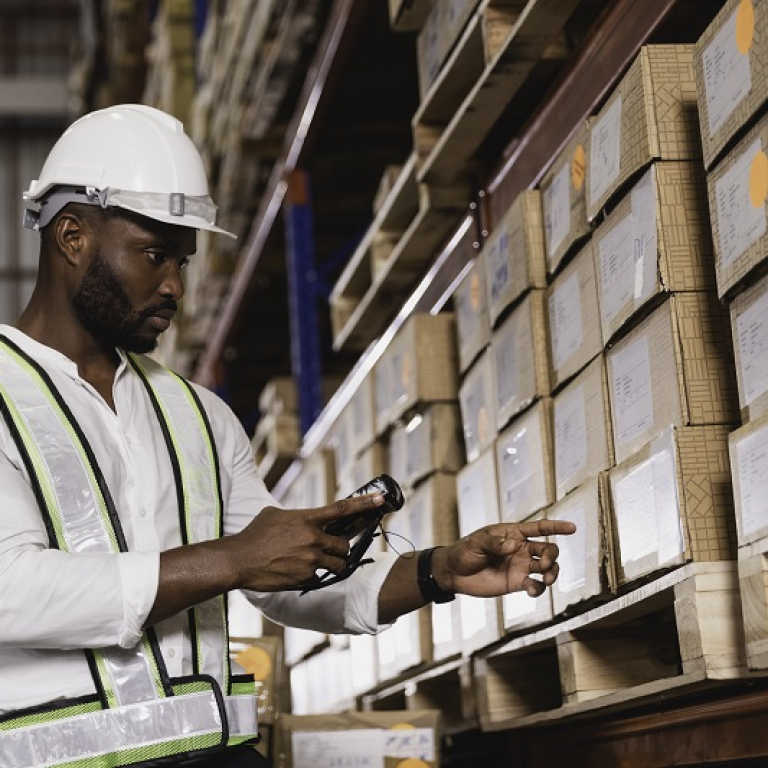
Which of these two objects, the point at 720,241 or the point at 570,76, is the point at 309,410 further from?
the point at 720,241

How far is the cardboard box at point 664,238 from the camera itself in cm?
282

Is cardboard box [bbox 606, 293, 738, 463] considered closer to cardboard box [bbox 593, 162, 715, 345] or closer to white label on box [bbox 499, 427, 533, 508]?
cardboard box [bbox 593, 162, 715, 345]

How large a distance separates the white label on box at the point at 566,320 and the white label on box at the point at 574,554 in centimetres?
38

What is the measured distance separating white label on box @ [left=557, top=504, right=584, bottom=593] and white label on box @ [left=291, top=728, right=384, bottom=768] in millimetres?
782

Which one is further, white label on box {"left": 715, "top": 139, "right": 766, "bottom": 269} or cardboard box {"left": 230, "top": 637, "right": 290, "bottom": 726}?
cardboard box {"left": 230, "top": 637, "right": 290, "bottom": 726}

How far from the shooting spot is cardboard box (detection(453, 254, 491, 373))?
13.4 feet

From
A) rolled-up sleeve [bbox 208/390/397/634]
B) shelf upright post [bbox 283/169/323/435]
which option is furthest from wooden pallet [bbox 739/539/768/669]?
shelf upright post [bbox 283/169/323/435]

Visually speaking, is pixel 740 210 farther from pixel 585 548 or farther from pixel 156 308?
pixel 156 308

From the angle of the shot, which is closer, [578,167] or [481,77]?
[578,167]

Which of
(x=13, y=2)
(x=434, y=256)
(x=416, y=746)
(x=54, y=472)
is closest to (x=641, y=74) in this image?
(x=54, y=472)

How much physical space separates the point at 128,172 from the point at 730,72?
117 centimetres

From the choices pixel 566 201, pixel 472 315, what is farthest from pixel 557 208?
pixel 472 315

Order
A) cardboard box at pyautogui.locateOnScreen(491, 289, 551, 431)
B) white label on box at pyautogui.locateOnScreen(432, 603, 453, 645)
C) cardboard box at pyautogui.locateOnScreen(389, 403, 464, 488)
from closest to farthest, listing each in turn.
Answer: cardboard box at pyautogui.locateOnScreen(491, 289, 551, 431), white label on box at pyautogui.locateOnScreen(432, 603, 453, 645), cardboard box at pyautogui.locateOnScreen(389, 403, 464, 488)

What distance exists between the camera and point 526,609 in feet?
11.8
